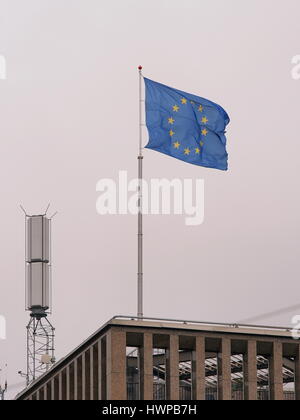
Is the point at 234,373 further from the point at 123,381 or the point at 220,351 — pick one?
the point at 123,381

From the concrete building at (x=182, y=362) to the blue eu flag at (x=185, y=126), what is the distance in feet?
36.6

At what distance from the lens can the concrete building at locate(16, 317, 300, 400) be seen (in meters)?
89.5

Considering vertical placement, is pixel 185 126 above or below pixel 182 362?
above

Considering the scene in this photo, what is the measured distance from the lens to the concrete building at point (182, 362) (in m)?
89.5

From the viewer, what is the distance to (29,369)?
630 ft

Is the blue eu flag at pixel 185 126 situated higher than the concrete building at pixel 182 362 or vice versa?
the blue eu flag at pixel 185 126

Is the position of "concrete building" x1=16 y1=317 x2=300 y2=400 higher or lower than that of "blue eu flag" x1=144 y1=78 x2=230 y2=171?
lower

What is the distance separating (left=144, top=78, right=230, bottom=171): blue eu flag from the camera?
301 feet

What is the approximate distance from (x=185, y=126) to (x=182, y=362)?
53.0ft

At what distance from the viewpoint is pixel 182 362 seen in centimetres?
9550

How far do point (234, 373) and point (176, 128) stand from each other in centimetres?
2015

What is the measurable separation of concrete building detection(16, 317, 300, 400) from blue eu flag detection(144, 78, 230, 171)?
11.2 m

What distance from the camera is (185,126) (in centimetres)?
9269
